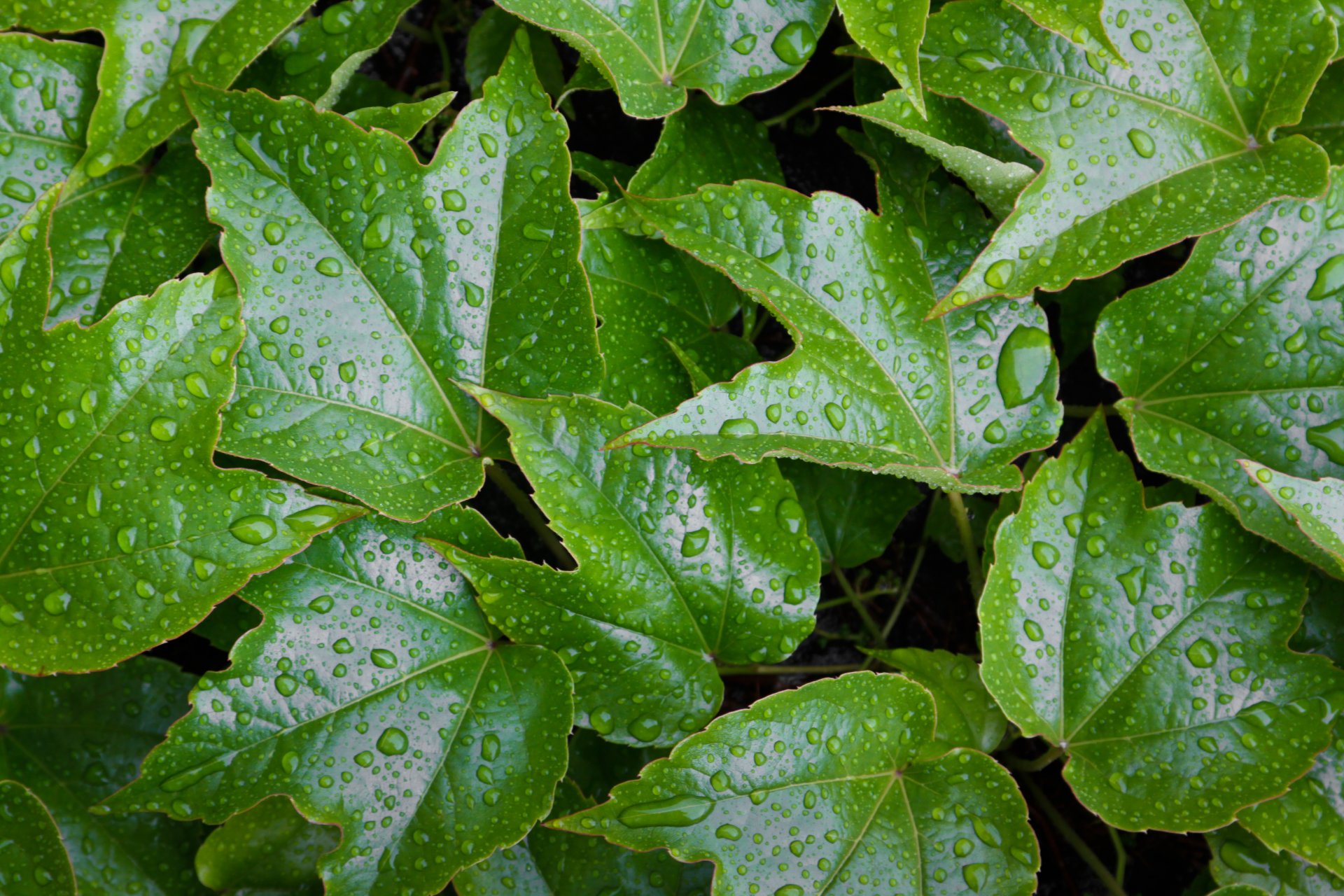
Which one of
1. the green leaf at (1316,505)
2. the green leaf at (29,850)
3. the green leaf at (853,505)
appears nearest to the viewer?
the green leaf at (1316,505)

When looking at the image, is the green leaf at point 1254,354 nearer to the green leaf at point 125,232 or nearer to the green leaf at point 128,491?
the green leaf at point 128,491

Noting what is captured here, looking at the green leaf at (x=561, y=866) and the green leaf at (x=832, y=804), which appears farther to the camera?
the green leaf at (x=561, y=866)

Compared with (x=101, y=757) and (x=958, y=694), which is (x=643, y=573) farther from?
(x=101, y=757)

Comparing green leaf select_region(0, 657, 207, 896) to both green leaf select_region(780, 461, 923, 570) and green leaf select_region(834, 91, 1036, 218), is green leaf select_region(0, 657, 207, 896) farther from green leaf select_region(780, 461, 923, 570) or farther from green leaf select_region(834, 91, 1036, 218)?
green leaf select_region(834, 91, 1036, 218)

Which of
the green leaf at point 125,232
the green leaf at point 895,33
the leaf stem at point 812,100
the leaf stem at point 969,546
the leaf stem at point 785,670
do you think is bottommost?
the leaf stem at point 785,670

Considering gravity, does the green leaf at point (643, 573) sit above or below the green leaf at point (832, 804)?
above

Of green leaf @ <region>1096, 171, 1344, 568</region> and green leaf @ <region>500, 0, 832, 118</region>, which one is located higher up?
green leaf @ <region>500, 0, 832, 118</region>

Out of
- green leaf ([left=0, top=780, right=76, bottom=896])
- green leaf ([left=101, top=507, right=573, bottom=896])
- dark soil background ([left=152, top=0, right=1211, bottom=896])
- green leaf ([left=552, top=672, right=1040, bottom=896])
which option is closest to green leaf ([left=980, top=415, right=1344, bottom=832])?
green leaf ([left=552, top=672, right=1040, bottom=896])

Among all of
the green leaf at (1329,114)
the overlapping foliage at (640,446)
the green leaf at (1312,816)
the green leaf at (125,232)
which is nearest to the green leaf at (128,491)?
the overlapping foliage at (640,446)
